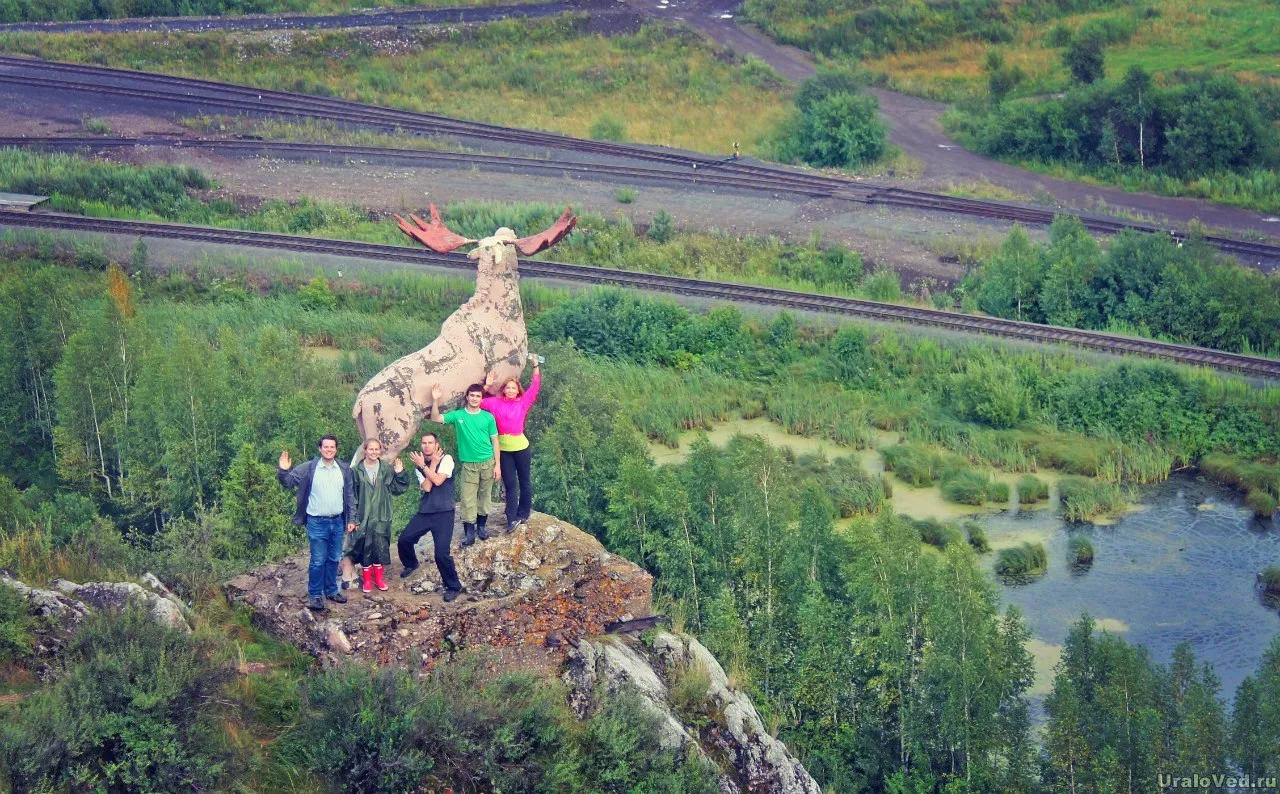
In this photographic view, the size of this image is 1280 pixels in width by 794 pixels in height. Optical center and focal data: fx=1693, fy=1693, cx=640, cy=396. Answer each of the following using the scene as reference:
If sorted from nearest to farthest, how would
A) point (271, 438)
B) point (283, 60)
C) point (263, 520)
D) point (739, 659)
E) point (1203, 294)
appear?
point (739, 659) < point (263, 520) < point (271, 438) < point (1203, 294) < point (283, 60)

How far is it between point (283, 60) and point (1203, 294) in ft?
109

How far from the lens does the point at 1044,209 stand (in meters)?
44.2

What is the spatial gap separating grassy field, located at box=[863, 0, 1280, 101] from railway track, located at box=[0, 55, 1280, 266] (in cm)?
1210

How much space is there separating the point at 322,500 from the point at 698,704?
3.82m

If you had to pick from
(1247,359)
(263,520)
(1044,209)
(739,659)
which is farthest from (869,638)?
(1044,209)

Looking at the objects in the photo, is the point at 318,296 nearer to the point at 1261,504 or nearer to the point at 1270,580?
the point at 1261,504

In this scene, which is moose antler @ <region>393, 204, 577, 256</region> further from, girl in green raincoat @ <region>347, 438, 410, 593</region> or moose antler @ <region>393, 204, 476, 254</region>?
girl in green raincoat @ <region>347, 438, 410, 593</region>

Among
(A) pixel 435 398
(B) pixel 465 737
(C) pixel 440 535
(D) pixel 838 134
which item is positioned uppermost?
(A) pixel 435 398

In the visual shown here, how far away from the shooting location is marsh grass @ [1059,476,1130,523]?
27875mm

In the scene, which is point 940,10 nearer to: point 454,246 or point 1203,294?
point 1203,294

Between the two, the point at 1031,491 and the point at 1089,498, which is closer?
the point at 1089,498

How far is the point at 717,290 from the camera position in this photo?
37.3 m

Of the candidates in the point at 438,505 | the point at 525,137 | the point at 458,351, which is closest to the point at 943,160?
the point at 525,137

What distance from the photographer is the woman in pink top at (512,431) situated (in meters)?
16.1
